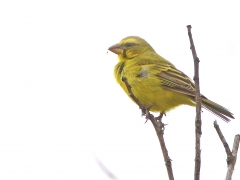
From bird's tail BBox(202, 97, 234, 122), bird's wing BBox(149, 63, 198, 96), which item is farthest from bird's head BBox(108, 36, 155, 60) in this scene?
bird's tail BBox(202, 97, 234, 122)

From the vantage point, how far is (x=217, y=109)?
5.32 metres

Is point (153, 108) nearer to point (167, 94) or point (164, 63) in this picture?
point (167, 94)

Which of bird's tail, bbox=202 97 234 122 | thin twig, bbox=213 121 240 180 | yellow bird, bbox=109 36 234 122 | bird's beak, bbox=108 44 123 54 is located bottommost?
thin twig, bbox=213 121 240 180

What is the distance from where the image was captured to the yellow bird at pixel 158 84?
18.7 ft

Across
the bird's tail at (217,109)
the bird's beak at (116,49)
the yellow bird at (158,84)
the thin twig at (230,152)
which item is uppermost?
the bird's beak at (116,49)

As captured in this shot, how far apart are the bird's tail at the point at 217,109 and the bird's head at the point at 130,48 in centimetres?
162

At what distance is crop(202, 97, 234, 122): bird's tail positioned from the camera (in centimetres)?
510

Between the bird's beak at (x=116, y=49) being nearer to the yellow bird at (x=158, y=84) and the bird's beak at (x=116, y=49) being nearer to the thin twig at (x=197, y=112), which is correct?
the yellow bird at (x=158, y=84)

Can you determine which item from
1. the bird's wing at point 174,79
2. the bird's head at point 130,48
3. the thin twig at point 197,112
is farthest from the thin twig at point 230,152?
the bird's head at point 130,48

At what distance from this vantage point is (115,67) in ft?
20.9

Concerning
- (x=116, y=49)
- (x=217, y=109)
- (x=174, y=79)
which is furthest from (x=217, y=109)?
(x=116, y=49)

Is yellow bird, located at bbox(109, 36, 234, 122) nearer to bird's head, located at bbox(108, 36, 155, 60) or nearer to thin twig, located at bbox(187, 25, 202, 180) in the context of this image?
bird's head, located at bbox(108, 36, 155, 60)

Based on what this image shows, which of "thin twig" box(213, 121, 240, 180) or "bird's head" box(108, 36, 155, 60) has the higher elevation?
"bird's head" box(108, 36, 155, 60)

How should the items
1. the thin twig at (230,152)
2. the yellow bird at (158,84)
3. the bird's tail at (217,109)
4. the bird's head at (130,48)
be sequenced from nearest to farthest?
the thin twig at (230,152)
the bird's tail at (217,109)
the yellow bird at (158,84)
the bird's head at (130,48)
